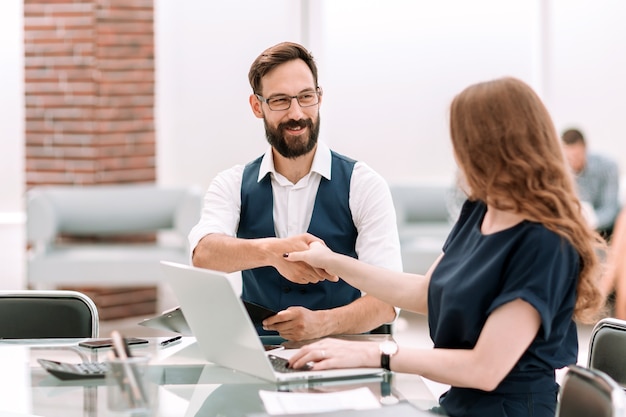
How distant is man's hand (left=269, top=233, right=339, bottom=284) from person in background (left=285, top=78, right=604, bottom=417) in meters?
0.47

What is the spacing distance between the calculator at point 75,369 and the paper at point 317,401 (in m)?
0.39

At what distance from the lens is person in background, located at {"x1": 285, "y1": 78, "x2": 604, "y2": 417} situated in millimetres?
1874

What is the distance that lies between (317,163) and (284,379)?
3.40 ft

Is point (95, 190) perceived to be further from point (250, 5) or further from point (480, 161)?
point (480, 161)

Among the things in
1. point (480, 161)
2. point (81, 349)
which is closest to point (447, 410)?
point (480, 161)

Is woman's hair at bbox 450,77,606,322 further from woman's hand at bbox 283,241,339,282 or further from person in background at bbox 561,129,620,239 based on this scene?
person in background at bbox 561,129,620,239

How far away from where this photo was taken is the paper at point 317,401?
1813 mm

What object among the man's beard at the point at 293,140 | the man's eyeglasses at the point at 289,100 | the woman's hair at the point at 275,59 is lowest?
the man's beard at the point at 293,140

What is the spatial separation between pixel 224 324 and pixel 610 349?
1.00 m

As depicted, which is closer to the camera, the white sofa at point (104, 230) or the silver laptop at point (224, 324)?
the silver laptop at point (224, 324)

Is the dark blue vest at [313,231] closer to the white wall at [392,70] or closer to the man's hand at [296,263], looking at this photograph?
the man's hand at [296,263]

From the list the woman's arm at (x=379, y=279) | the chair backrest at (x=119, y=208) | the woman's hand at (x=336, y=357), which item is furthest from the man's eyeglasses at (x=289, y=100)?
the chair backrest at (x=119, y=208)

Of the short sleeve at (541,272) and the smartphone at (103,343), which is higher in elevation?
the short sleeve at (541,272)

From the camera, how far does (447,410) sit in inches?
81.1
